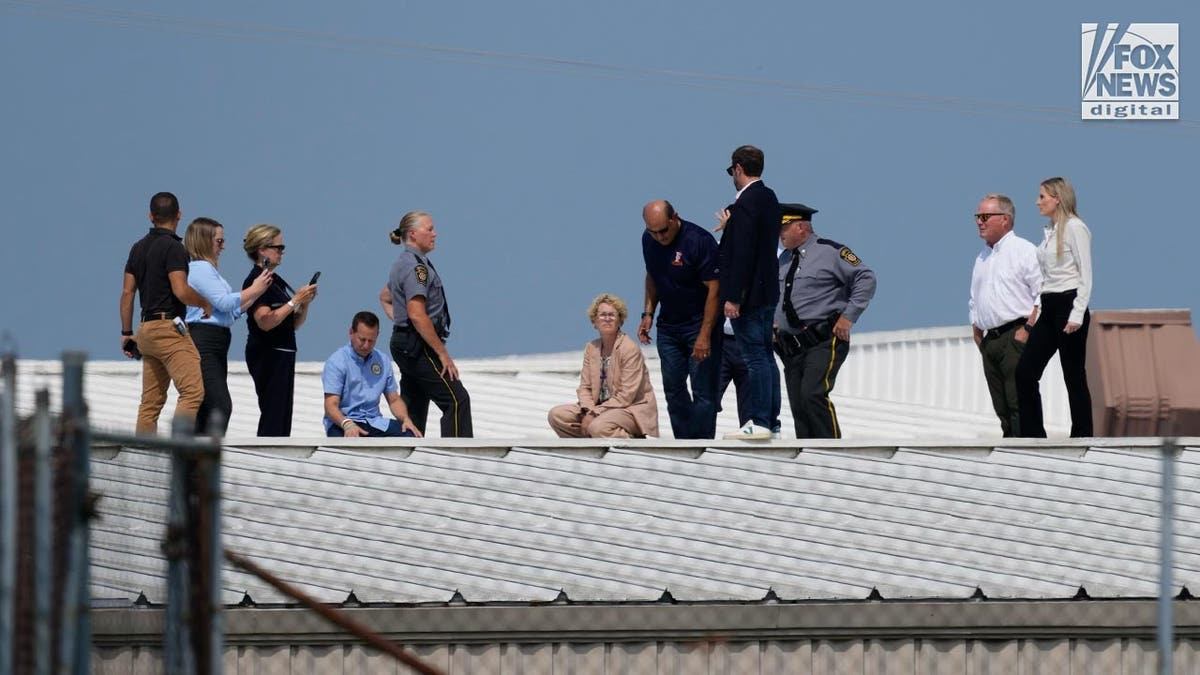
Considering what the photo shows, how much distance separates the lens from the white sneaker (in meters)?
11.0

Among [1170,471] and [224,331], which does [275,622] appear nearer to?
[224,331]

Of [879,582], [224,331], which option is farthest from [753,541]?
[224,331]

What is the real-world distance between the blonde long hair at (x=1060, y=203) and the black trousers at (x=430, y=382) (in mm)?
3540

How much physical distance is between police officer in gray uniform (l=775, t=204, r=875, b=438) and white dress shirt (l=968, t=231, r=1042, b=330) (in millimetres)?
771

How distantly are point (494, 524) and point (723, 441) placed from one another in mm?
1615

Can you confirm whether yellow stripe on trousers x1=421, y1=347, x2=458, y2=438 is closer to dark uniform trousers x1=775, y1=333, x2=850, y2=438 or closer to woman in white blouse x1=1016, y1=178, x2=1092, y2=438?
dark uniform trousers x1=775, y1=333, x2=850, y2=438

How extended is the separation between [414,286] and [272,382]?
108 cm

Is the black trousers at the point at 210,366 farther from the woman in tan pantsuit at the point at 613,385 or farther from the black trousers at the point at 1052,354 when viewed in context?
the black trousers at the point at 1052,354

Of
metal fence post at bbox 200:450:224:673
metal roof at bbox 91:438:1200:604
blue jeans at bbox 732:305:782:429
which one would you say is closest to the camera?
metal fence post at bbox 200:450:224:673

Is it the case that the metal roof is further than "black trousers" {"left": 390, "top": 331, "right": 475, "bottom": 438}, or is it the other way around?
"black trousers" {"left": 390, "top": 331, "right": 475, "bottom": 438}

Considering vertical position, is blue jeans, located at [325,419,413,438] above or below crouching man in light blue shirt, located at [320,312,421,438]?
below

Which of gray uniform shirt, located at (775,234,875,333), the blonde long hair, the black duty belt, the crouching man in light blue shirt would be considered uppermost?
the blonde long hair

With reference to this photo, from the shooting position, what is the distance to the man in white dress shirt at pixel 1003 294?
38.1 ft

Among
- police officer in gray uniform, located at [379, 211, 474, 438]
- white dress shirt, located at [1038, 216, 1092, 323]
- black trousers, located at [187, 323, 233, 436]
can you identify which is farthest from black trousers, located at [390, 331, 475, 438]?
white dress shirt, located at [1038, 216, 1092, 323]
